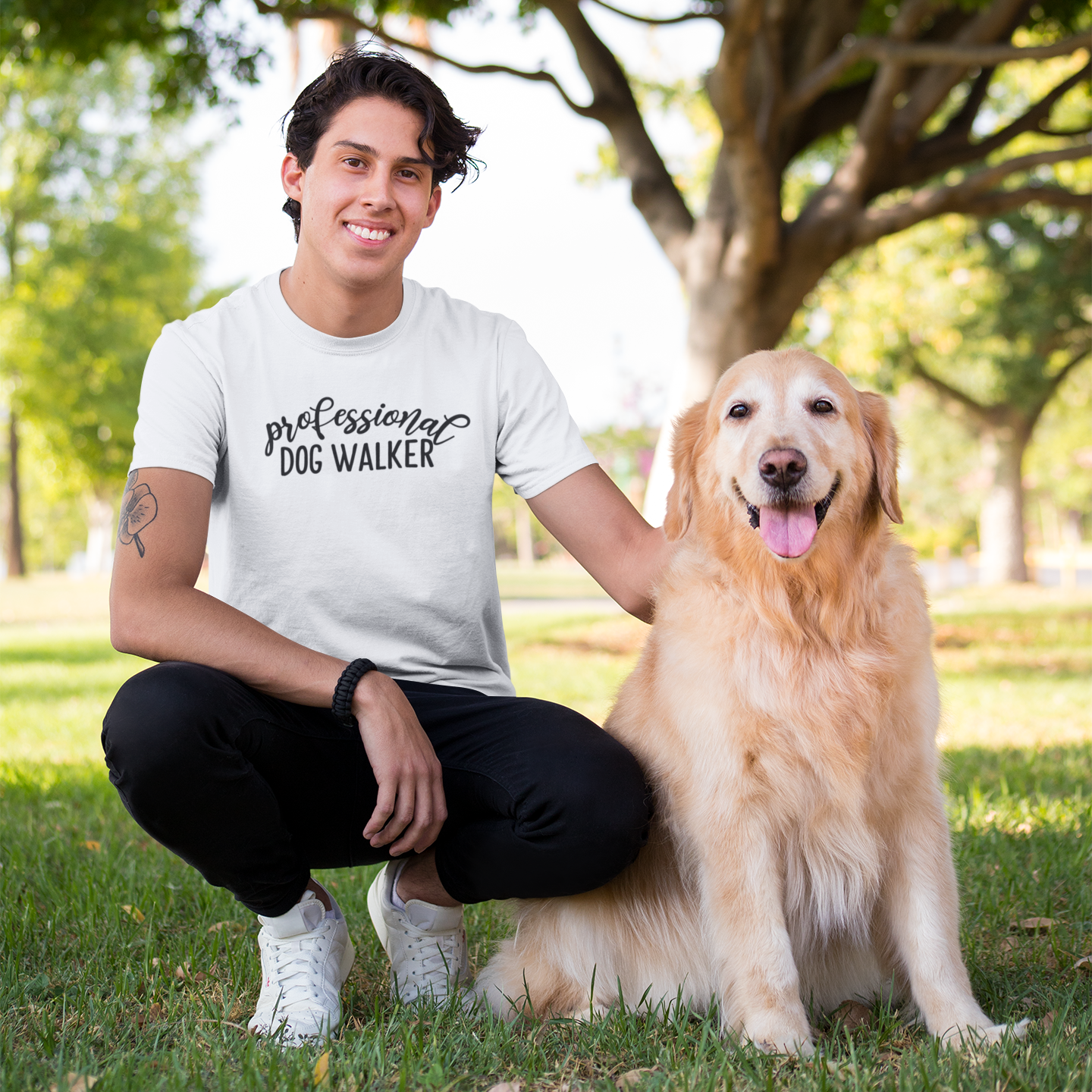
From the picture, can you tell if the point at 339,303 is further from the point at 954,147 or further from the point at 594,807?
the point at 954,147

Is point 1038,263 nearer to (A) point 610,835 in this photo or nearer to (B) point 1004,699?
(B) point 1004,699

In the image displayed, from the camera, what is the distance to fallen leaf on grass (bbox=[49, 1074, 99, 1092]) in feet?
5.57

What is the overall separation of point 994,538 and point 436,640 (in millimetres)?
20753

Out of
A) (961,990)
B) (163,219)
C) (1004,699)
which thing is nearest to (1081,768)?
(1004,699)

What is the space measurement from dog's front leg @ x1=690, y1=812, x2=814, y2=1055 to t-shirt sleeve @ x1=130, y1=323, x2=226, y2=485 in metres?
1.38

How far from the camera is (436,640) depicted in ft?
8.30

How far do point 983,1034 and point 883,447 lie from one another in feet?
4.01

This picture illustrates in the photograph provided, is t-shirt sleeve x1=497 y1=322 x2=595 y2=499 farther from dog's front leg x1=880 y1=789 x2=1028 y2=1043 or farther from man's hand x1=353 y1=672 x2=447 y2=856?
dog's front leg x1=880 y1=789 x2=1028 y2=1043

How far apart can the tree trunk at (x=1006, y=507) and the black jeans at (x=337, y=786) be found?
20.0m

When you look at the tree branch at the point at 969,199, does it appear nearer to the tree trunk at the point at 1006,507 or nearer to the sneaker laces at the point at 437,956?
the sneaker laces at the point at 437,956

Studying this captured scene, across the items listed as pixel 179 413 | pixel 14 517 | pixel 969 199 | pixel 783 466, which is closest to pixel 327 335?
pixel 179 413

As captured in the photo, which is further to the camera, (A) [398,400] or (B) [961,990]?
(A) [398,400]

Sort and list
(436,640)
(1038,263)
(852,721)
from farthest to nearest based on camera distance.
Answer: (1038,263), (436,640), (852,721)


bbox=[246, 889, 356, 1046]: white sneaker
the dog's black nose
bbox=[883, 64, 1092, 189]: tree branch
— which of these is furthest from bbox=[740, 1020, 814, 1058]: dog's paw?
bbox=[883, 64, 1092, 189]: tree branch
